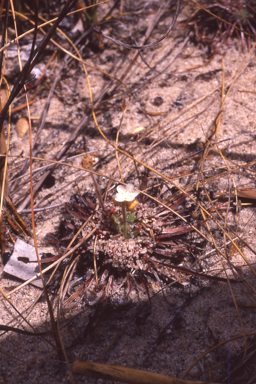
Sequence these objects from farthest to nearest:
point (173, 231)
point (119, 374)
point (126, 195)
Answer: point (173, 231) < point (126, 195) < point (119, 374)

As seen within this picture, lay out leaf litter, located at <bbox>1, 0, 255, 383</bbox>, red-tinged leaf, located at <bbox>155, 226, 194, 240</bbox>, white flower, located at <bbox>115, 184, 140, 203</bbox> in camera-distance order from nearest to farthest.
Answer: white flower, located at <bbox>115, 184, 140, 203</bbox> < leaf litter, located at <bbox>1, 0, 255, 383</bbox> < red-tinged leaf, located at <bbox>155, 226, 194, 240</bbox>

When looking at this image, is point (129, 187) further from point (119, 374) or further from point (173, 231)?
point (119, 374)

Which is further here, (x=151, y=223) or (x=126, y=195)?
(x=151, y=223)

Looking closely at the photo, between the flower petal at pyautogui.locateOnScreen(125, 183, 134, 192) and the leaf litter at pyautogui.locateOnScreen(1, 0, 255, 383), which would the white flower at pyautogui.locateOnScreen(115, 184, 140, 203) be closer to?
the flower petal at pyautogui.locateOnScreen(125, 183, 134, 192)

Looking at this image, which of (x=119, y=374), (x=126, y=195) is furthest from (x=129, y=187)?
(x=119, y=374)

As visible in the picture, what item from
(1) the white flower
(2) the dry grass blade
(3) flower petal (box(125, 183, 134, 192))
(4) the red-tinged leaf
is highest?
(3) flower petal (box(125, 183, 134, 192))

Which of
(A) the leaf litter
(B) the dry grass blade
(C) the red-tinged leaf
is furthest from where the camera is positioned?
(C) the red-tinged leaf

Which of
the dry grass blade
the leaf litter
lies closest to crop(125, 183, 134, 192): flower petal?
the leaf litter

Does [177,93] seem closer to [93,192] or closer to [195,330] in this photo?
[93,192]

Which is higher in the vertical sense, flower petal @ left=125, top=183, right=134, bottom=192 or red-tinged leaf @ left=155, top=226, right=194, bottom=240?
flower petal @ left=125, top=183, right=134, bottom=192

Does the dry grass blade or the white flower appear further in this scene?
the white flower

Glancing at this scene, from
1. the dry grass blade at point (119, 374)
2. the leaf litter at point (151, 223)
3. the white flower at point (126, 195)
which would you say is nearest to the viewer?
the dry grass blade at point (119, 374)

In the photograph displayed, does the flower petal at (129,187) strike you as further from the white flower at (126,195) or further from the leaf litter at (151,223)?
the leaf litter at (151,223)

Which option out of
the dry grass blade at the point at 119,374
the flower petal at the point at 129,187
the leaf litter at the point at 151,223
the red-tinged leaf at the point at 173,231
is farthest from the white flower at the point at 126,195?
the dry grass blade at the point at 119,374
